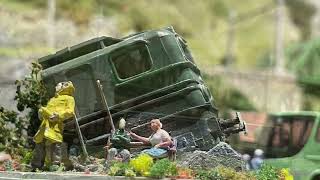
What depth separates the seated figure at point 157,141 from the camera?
9828 mm

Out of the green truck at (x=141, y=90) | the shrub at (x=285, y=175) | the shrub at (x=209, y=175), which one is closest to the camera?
the shrub at (x=209, y=175)

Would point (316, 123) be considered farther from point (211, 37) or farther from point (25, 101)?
point (211, 37)

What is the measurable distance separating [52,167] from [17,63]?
Result: 7.48 metres

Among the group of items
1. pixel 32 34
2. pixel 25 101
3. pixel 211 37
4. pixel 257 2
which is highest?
pixel 257 2

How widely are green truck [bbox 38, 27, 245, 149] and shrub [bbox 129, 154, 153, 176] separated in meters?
1.05

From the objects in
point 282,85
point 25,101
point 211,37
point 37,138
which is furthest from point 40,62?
point 211,37

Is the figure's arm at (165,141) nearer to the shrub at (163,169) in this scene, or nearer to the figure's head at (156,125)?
the figure's head at (156,125)

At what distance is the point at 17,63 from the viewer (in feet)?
56.0

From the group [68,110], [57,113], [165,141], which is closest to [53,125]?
[57,113]

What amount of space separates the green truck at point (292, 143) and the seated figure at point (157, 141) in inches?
100

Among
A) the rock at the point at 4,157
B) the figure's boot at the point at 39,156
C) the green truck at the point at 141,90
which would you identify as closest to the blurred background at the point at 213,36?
the rock at the point at 4,157

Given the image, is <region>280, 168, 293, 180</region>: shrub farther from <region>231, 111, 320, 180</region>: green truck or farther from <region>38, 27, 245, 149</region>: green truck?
<region>38, 27, 245, 149</region>: green truck

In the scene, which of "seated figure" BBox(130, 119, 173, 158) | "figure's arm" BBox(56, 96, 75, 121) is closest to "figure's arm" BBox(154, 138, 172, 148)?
"seated figure" BBox(130, 119, 173, 158)

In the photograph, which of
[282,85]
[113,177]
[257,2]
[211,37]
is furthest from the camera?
[257,2]
